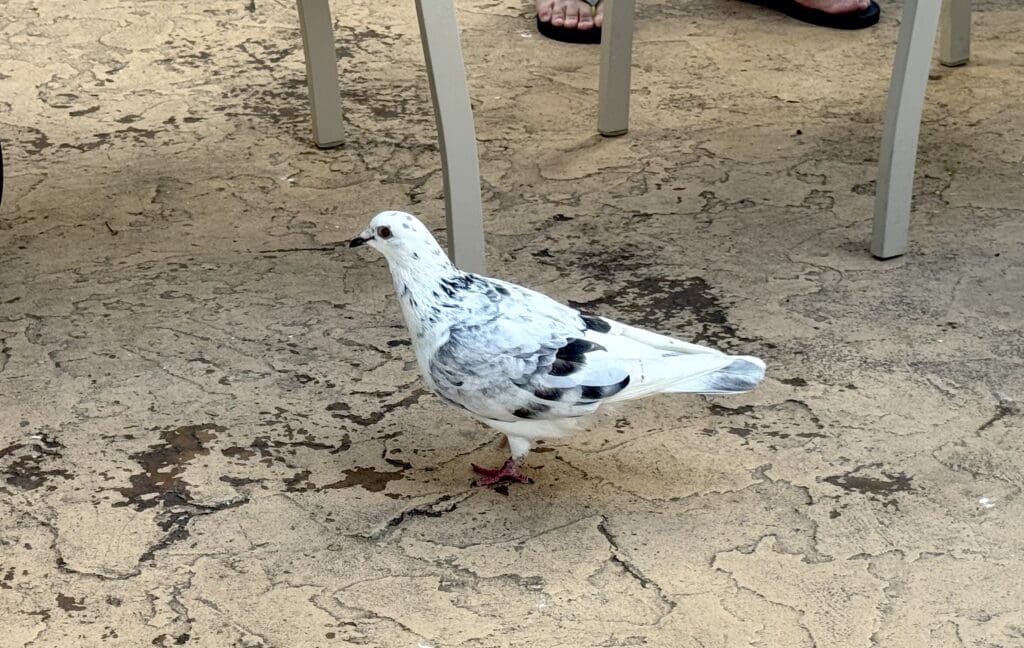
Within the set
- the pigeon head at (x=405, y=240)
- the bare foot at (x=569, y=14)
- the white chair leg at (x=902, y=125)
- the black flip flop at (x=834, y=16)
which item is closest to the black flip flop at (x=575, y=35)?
the bare foot at (x=569, y=14)

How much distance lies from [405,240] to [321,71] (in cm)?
109

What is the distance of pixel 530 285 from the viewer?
213cm

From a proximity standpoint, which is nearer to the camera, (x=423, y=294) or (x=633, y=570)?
(x=633, y=570)

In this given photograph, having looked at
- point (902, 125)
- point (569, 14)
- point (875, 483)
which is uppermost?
point (902, 125)

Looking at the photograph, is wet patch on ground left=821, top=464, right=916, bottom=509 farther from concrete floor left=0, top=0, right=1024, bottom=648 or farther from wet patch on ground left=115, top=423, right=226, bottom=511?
wet patch on ground left=115, top=423, right=226, bottom=511

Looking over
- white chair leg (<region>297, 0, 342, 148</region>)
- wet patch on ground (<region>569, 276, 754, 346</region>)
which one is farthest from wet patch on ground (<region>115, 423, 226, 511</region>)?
white chair leg (<region>297, 0, 342, 148</region>)

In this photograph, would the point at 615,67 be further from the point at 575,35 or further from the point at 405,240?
the point at 405,240

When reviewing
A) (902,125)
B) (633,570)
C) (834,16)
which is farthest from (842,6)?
(633,570)

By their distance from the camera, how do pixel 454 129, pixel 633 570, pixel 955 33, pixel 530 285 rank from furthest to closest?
1. pixel 955 33
2. pixel 530 285
3. pixel 454 129
4. pixel 633 570

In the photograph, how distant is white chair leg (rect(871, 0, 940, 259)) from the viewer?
2066 mm

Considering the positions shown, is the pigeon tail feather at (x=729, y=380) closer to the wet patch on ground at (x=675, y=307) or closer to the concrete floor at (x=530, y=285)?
the concrete floor at (x=530, y=285)

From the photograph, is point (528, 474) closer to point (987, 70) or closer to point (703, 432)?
point (703, 432)

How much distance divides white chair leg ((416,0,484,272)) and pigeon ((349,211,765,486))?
15.3 inches

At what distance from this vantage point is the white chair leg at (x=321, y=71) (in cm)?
254
